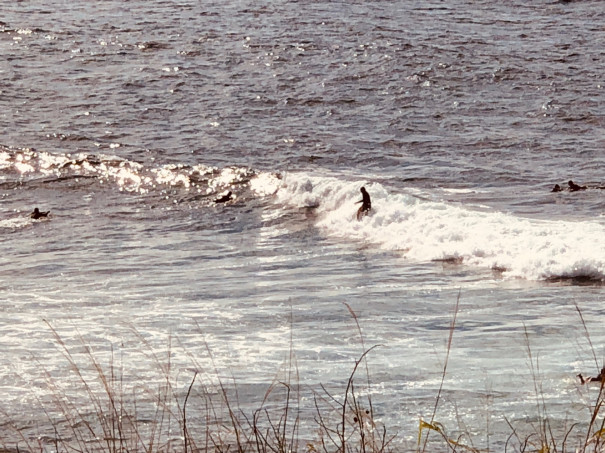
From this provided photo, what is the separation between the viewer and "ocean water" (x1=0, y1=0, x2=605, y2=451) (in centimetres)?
633

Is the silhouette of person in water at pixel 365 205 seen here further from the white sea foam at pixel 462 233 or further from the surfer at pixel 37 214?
the surfer at pixel 37 214

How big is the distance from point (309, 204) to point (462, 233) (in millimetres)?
3592

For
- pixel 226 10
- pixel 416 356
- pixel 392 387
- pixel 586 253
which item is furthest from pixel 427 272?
pixel 226 10

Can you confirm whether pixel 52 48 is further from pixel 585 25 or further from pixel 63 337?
pixel 63 337

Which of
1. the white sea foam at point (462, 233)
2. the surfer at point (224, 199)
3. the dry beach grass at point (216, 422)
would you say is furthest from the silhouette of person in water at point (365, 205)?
the dry beach grass at point (216, 422)

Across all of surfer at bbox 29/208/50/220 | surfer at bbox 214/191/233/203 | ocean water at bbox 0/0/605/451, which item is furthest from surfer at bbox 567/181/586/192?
surfer at bbox 29/208/50/220

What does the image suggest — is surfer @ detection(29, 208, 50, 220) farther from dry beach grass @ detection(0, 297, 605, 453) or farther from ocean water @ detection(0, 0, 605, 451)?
dry beach grass @ detection(0, 297, 605, 453)

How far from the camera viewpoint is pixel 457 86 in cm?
2441

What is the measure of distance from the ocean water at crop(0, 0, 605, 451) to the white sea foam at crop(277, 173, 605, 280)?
0.04 meters

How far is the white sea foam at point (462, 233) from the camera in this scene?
9969 mm

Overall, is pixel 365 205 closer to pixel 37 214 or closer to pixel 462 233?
pixel 462 233

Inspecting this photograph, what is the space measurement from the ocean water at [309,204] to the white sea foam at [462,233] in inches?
1.7

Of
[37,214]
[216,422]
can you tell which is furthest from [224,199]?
[216,422]

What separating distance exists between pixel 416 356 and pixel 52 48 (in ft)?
82.4
